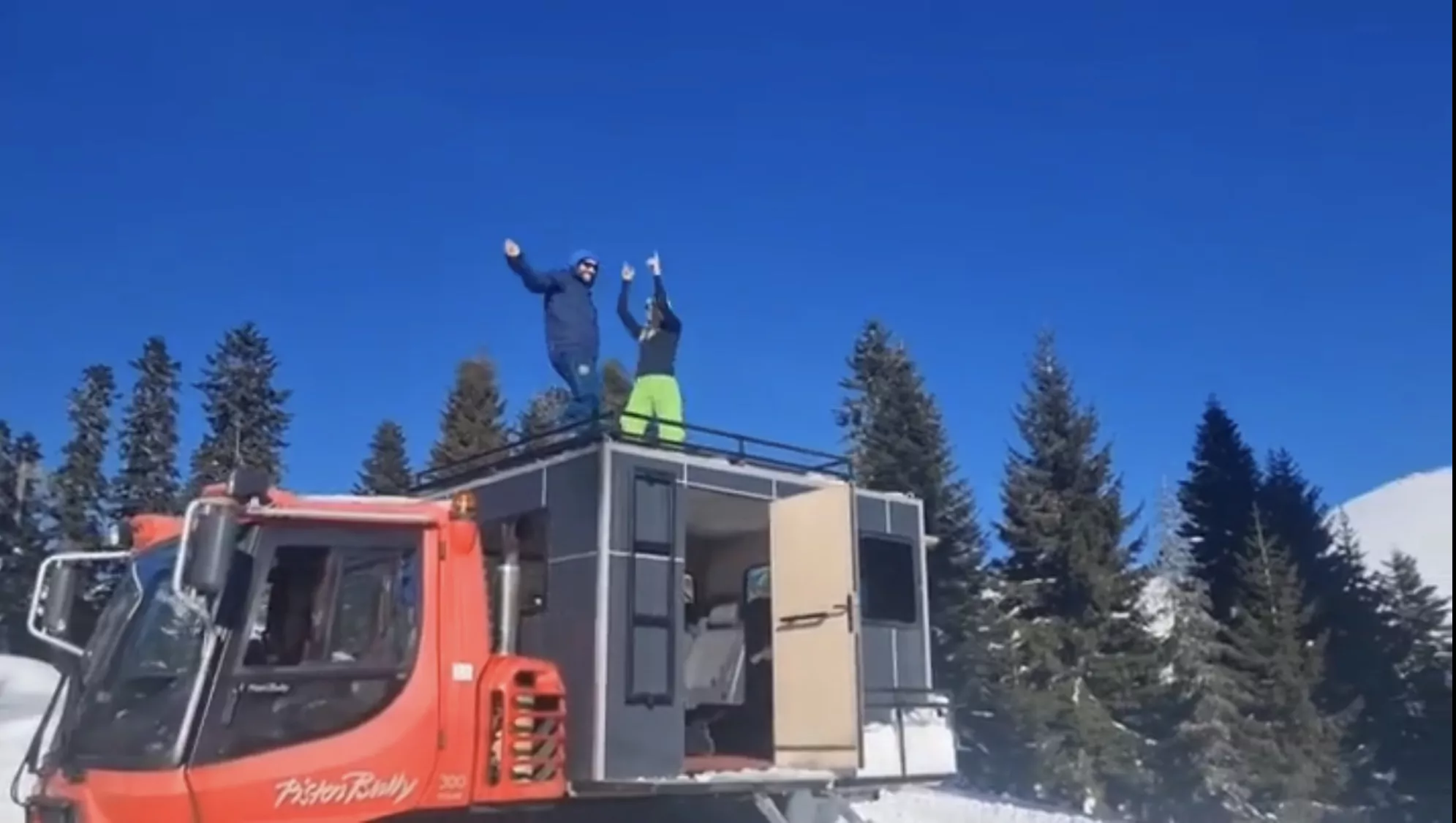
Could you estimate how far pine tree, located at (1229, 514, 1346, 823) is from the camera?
69.3 ft

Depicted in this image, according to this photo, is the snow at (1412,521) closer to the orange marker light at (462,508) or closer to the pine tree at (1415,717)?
the pine tree at (1415,717)

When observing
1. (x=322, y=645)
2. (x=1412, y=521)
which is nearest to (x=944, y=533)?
(x=322, y=645)

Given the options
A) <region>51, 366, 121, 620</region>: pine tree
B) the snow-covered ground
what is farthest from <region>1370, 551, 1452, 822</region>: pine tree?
<region>51, 366, 121, 620</region>: pine tree

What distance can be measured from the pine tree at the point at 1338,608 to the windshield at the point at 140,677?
2121cm

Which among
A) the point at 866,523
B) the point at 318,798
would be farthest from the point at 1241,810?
the point at 318,798

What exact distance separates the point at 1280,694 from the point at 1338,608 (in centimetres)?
395

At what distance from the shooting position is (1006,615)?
78.9ft

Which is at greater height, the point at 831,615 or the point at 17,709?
the point at 831,615

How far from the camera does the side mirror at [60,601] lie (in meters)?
6.41

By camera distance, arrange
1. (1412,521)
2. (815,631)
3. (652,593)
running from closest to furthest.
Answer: (652,593), (815,631), (1412,521)

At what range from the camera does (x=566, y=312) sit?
9.46 meters

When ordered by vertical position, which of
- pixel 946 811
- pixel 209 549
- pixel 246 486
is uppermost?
pixel 246 486

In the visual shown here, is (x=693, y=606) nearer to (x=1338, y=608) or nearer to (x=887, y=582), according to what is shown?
(x=887, y=582)

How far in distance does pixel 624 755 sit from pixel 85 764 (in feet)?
8.79
